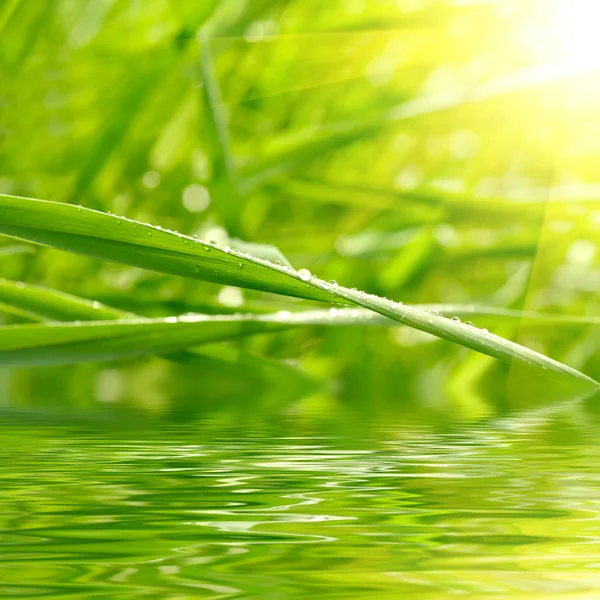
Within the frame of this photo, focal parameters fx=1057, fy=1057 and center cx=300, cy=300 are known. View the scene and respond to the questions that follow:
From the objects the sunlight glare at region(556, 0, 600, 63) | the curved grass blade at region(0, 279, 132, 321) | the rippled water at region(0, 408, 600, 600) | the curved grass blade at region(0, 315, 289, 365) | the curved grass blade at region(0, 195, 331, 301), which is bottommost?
the rippled water at region(0, 408, 600, 600)

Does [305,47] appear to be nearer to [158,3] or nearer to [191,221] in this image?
[158,3]

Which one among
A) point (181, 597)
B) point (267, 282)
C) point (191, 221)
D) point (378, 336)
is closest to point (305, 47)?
point (191, 221)

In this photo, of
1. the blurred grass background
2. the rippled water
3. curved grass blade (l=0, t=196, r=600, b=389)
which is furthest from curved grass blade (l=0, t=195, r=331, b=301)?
the blurred grass background

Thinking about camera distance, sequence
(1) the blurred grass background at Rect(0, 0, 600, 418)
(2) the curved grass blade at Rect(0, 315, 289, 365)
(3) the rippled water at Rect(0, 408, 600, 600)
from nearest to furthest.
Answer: (3) the rippled water at Rect(0, 408, 600, 600) < (2) the curved grass blade at Rect(0, 315, 289, 365) < (1) the blurred grass background at Rect(0, 0, 600, 418)

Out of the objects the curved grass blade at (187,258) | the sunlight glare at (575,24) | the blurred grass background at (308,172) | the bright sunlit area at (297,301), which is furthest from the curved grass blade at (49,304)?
the sunlight glare at (575,24)

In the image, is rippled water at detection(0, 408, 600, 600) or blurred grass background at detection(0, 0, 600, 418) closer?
rippled water at detection(0, 408, 600, 600)

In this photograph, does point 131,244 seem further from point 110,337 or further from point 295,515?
point 295,515

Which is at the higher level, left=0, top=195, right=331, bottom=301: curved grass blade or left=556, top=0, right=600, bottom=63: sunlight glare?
left=556, top=0, right=600, bottom=63: sunlight glare

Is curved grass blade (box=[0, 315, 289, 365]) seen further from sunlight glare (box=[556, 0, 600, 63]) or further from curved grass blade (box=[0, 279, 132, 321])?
sunlight glare (box=[556, 0, 600, 63])
